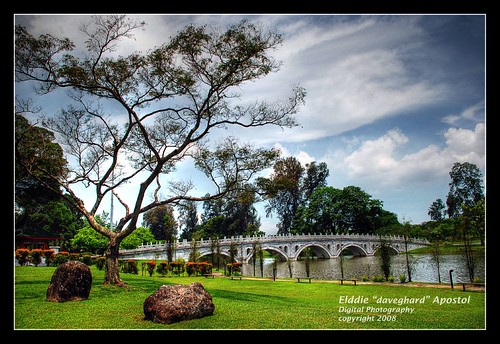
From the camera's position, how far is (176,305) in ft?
23.0

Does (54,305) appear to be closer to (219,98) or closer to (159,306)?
(159,306)

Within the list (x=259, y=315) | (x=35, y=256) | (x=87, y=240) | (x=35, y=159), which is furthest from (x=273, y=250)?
(x=259, y=315)

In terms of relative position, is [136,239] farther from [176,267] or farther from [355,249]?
[355,249]

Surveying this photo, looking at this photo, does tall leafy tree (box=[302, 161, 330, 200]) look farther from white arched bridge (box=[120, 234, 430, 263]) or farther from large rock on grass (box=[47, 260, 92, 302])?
large rock on grass (box=[47, 260, 92, 302])

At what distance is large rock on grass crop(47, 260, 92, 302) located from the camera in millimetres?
8953

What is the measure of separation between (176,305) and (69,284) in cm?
357

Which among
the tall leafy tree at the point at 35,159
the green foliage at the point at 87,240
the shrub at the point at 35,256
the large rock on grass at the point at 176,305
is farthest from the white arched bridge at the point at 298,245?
the large rock on grass at the point at 176,305

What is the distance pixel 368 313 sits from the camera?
24.3 ft

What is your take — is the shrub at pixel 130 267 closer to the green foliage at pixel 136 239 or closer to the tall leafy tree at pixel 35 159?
the tall leafy tree at pixel 35 159

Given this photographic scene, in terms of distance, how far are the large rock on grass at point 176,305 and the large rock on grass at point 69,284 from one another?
2.83 m

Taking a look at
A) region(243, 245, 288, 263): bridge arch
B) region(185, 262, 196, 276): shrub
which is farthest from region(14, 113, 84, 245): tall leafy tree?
region(243, 245, 288, 263): bridge arch
